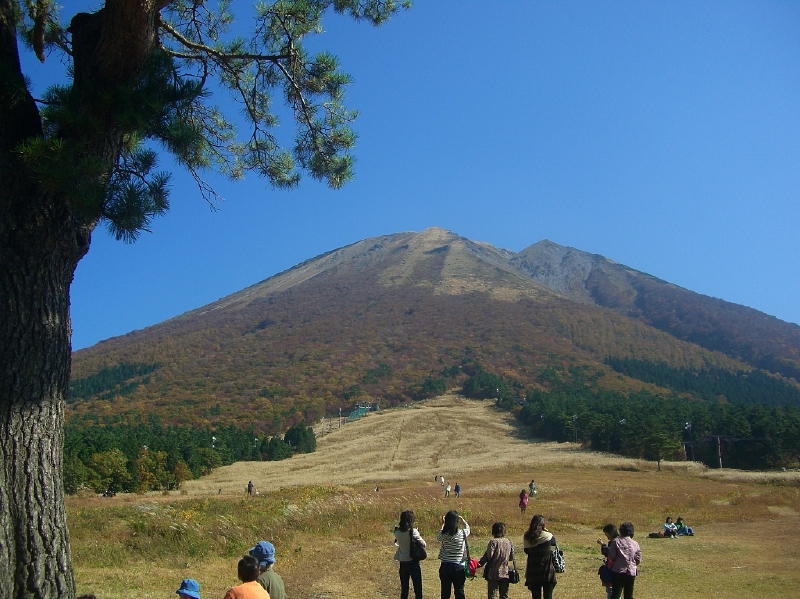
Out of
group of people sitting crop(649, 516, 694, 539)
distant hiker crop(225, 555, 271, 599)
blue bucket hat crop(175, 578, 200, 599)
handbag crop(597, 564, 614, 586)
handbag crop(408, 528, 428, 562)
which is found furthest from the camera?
group of people sitting crop(649, 516, 694, 539)

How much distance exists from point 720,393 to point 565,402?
157ft

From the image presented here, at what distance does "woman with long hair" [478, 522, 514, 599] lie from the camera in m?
6.90

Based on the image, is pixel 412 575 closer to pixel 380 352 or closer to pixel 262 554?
pixel 262 554

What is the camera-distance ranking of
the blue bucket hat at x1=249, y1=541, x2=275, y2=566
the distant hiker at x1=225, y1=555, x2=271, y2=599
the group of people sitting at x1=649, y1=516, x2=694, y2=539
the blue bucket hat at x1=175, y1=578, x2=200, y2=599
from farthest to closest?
the group of people sitting at x1=649, y1=516, x2=694, y2=539, the blue bucket hat at x1=249, y1=541, x2=275, y2=566, the blue bucket hat at x1=175, y1=578, x2=200, y2=599, the distant hiker at x1=225, y1=555, x2=271, y2=599

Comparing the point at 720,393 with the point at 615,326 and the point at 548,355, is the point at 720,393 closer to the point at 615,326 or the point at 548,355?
the point at 548,355

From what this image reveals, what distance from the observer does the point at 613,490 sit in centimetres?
3453

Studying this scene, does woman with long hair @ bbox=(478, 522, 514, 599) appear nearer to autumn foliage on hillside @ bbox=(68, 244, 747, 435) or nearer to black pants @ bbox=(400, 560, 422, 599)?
black pants @ bbox=(400, 560, 422, 599)

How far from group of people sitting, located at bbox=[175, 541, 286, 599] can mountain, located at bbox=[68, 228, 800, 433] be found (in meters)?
85.6

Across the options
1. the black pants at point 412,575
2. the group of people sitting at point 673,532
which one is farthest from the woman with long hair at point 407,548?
the group of people sitting at point 673,532

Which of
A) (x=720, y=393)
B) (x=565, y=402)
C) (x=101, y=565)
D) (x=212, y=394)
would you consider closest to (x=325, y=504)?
(x=101, y=565)

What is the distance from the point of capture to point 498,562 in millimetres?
6949

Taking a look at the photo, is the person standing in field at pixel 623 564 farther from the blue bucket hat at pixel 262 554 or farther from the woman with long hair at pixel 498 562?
the blue bucket hat at pixel 262 554

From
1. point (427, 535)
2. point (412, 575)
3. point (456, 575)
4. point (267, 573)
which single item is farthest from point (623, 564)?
point (427, 535)

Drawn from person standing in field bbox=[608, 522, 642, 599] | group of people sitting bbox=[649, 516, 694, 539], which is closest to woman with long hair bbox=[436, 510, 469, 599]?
person standing in field bbox=[608, 522, 642, 599]
